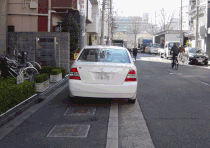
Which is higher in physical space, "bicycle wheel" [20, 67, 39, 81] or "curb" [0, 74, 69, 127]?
"bicycle wheel" [20, 67, 39, 81]

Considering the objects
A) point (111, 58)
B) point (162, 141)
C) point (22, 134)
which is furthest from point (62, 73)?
point (162, 141)

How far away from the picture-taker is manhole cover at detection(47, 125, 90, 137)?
480cm

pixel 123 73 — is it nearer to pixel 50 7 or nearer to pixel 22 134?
pixel 22 134

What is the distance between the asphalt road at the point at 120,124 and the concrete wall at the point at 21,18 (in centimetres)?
1120

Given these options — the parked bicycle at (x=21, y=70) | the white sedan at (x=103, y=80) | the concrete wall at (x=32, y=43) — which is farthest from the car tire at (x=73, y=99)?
the concrete wall at (x=32, y=43)

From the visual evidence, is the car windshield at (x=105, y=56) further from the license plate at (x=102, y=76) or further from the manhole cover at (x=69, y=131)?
the manhole cover at (x=69, y=131)

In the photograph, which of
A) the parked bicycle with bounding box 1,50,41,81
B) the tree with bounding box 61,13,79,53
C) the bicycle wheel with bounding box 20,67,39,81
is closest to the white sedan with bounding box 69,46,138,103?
the parked bicycle with bounding box 1,50,41,81

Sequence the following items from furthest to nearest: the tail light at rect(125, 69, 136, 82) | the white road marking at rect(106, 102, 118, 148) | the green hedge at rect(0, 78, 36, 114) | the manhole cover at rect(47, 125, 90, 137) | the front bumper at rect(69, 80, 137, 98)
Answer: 1. the tail light at rect(125, 69, 136, 82)
2. the front bumper at rect(69, 80, 137, 98)
3. the green hedge at rect(0, 78, 36, 114)
4. the manhole cover at rect(47, 125, 90, 137)
5. the white road marking at rect(106, 102, 118, 148)

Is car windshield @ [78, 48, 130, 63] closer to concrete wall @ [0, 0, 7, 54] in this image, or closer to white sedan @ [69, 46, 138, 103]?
white sedan @ [69, 46, 138, 103]

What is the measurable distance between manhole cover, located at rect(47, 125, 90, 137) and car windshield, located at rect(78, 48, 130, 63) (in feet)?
7.90

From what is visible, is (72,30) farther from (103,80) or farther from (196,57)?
(103,80)

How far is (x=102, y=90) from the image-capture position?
22.0 feet

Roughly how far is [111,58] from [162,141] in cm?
331

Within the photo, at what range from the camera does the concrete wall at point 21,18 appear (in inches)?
699
